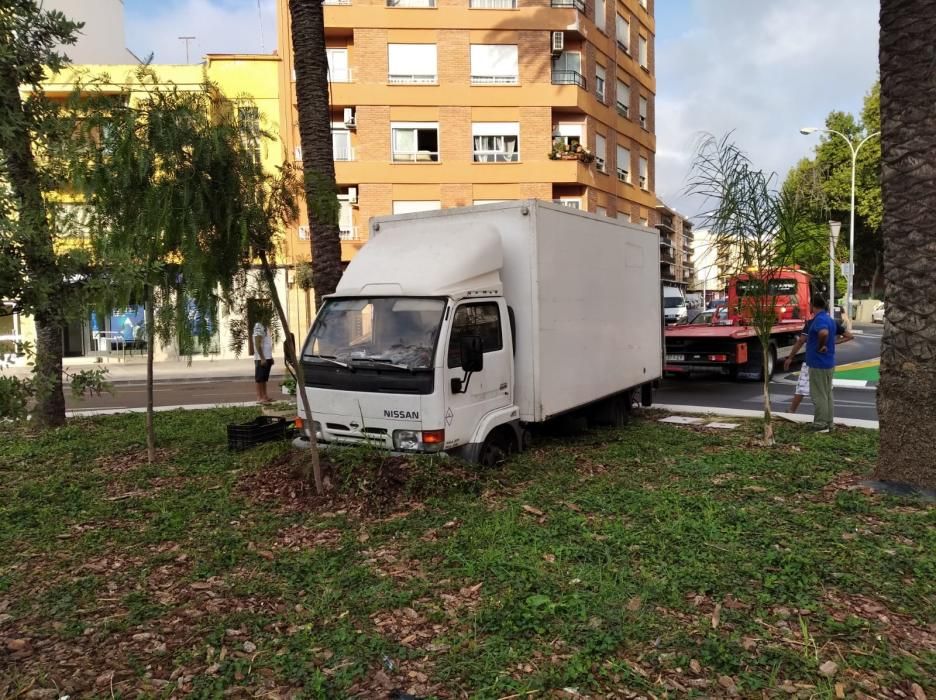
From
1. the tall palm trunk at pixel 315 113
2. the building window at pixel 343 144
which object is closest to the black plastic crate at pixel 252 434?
the tall palm trunk at pixel 315 113

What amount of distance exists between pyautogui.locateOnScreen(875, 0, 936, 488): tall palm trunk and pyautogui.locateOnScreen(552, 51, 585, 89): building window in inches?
950

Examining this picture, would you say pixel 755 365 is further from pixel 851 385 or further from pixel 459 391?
pixel 459 391

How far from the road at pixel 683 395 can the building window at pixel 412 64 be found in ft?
45.8

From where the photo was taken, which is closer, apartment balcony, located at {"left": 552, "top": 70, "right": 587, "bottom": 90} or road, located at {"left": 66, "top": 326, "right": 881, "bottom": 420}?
road, located at {"left": 66, "top": 326, "right": 881, "bottom": 420}

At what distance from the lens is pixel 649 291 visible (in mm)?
10773

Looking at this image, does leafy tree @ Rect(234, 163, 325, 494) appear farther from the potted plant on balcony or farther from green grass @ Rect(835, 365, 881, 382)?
the potted plant on balcony

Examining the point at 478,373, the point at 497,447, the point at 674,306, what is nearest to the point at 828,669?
the point at 478,373

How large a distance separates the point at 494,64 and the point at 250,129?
23801mm

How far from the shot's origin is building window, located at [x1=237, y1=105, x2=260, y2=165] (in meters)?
6.07

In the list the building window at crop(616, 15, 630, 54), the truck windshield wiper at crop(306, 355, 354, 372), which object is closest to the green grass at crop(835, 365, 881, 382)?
the truck windshield wiper at crop(306, 355, 354, 372)

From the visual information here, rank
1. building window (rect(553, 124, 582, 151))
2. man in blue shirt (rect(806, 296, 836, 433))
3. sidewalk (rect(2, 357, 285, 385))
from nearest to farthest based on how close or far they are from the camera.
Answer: man in blue shirt (rect(806, 296, 836, 433)), sidewalk (rect(2, 357, 285, 385)), building window (rect(553, 124, 582, 151))

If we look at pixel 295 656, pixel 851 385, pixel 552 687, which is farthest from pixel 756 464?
pixel 851 385

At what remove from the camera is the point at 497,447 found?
24.4ft

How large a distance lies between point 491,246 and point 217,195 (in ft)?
9.11
